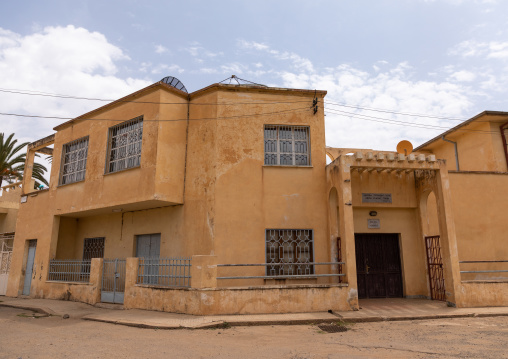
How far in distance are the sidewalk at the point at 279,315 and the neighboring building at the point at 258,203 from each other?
61cm

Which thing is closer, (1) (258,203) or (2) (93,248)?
(1) (258,203)

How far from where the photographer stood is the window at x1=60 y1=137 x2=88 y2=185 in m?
14.0

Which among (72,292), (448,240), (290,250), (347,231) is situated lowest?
(72,292)

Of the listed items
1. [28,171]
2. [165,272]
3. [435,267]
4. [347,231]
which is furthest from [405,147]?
[28,171]

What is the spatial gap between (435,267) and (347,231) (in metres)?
3.57

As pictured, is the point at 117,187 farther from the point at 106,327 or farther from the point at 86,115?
the point at 106,327

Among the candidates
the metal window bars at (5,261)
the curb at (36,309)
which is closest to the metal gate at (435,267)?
the curb at (36,309)

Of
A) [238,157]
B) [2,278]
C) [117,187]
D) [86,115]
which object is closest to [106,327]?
[117,187]

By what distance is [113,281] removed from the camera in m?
11.6

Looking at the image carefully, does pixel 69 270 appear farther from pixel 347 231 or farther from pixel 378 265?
pixel 378 265

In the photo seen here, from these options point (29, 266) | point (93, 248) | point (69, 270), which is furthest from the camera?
point (29, 266)

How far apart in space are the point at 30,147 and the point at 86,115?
14.9 feet

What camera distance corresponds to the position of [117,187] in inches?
480

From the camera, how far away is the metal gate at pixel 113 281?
1111 centimetres
